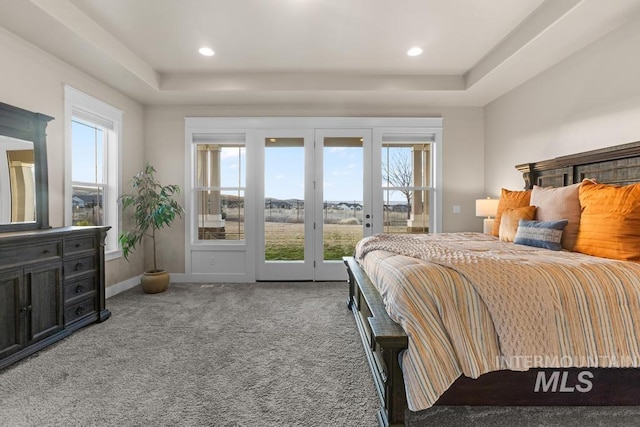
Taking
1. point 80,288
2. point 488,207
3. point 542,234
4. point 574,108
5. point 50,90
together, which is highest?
point 50,90

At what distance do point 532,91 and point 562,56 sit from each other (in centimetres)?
53

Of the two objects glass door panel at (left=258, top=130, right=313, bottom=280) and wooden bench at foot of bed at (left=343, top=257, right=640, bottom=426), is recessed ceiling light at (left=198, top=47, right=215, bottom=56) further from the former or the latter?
wooden bench at foot of bed at (left=343, top=257, right=640, bottom=426)

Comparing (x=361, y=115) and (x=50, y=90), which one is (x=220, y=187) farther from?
(x=361, y=115)

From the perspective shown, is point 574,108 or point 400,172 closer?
point 574,108

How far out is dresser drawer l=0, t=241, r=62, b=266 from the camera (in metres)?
2.18

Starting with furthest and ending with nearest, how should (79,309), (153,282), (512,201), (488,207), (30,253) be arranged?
1. (153,282)
2. (488,207)
3. (512,201)
4. (79,309)
5. (30,253)

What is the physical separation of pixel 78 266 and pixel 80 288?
0.68 ft

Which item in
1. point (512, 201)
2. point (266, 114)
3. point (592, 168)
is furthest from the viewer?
point (266, 114)

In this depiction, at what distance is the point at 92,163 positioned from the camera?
3.75m

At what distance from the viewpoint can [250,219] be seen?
457 cm

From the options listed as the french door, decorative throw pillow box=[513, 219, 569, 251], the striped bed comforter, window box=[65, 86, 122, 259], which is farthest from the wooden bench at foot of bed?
window box=[65, 86, 122, 259]

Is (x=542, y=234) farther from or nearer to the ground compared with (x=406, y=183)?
nearer to the ground

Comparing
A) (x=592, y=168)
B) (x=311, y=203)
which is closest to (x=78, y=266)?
(x=311, y=203)

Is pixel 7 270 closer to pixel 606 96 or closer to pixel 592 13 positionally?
pixel 592 13
